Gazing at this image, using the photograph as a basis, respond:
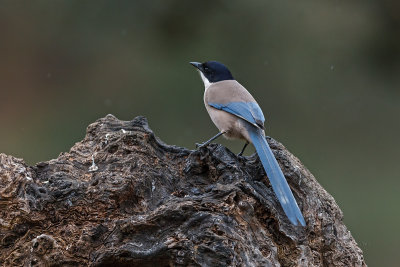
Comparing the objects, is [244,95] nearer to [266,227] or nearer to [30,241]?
[266,227]

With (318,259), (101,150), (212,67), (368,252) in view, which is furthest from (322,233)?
(368,252)

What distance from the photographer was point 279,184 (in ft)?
9.89

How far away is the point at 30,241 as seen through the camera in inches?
107

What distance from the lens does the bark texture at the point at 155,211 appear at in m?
2.63

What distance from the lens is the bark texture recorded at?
104 inches

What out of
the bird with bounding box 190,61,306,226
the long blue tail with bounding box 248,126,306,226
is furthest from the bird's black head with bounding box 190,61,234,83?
the long blue tail with bounding box 248,126,306,226

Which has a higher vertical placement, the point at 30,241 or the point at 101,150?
the point at 101,150

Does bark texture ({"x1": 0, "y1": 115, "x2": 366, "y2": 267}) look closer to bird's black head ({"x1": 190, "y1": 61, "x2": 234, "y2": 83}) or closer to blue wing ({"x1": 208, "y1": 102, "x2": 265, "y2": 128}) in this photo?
blue wing ({"x1": 208, "y1": 102, "x2": 265, "y2": 128})

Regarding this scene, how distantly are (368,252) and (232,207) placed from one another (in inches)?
194

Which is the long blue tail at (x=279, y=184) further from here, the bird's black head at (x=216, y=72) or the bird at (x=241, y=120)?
the bird's black head at (x=216, y=72)

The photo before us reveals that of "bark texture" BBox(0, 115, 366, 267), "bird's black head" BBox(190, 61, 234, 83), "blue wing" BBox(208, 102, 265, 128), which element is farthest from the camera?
"bird's black head" BBox(190, 61, 234, 83)

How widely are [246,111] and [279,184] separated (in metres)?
1.02

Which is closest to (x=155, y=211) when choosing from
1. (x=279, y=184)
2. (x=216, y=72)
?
(x=279, y=184)

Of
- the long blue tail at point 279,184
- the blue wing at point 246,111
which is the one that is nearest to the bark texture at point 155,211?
the long blue tail at point 279,184
